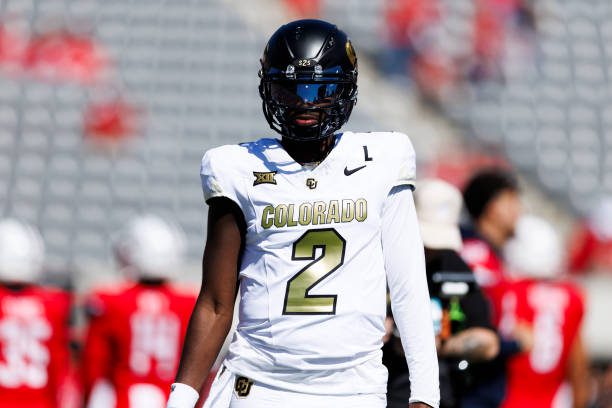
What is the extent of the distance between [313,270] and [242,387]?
0.33m

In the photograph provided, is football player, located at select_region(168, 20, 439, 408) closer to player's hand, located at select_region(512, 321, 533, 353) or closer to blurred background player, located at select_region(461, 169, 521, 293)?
player's hand, located at select_region(512, 321, 533, 353)

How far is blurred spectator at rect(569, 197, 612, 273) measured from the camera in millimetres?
11086

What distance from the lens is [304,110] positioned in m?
3.14

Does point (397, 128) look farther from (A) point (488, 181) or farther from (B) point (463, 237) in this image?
(B) point (463, 237)

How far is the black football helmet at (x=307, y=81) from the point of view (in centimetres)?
313

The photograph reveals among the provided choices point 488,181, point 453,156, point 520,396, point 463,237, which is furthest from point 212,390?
point 453,156

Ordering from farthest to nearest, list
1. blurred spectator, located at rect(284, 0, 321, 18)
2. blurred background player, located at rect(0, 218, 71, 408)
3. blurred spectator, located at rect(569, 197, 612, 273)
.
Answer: blurred spectator, located at rect(284, 0, 321, 18) → blurred spectator, located at rect(569, 197, 612, 273) → blurred background player, located at rect(0, 218, 71, 408)

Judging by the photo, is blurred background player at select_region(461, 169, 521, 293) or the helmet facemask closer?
the helmet facemask

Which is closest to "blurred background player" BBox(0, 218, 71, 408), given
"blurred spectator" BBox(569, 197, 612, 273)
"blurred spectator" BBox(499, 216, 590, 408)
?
"blurred spectator" BBox(499, 216, 590, 408)

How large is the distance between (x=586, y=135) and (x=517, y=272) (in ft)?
21.5

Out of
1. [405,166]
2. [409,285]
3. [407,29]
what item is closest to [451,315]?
[409,285]

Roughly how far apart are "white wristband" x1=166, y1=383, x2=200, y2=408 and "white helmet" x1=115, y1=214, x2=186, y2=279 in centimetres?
403

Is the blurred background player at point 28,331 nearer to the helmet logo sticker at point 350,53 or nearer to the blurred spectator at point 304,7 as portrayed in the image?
the helmet logo sticker at point 350,53

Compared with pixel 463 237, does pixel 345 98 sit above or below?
above
